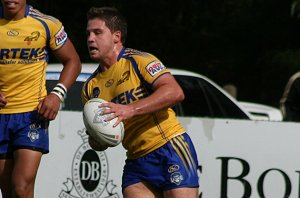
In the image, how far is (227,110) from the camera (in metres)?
10.6

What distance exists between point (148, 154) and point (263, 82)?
14.2 metres

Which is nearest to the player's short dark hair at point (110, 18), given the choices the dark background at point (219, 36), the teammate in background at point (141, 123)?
the teammate in background at point (141, 123)

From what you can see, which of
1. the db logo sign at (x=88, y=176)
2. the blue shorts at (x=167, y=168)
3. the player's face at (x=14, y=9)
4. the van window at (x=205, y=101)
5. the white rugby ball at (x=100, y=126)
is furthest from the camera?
the van window at (x=205, y=101)

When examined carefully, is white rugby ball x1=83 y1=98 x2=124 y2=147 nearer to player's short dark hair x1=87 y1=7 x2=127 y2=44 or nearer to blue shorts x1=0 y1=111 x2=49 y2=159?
player's short dark hair x1=87 y1=7 x2=127 y2=44

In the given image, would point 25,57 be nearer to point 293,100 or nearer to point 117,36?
point 117,36

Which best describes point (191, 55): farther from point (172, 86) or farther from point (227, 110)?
point (172, 86)

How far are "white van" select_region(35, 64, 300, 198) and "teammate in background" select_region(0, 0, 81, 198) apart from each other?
1.98 meters

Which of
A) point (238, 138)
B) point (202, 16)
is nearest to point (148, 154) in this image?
point (238, 138)

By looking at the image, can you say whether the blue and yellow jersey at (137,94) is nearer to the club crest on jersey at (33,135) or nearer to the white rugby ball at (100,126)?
the white rugby ball at (100,126)

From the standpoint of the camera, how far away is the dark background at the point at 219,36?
639 inches

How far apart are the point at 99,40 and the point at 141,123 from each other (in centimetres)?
60

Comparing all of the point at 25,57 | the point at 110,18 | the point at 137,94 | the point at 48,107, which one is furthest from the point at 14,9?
the point at 137,94

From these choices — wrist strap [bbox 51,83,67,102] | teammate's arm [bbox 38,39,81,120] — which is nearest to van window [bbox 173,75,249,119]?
teammate's arm [bbox 38,39,81,120]

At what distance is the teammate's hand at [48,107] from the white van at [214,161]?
206 cm
